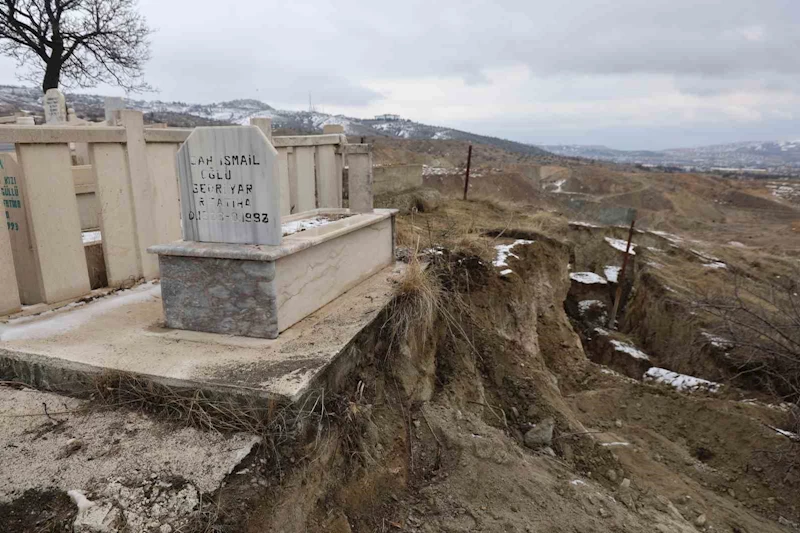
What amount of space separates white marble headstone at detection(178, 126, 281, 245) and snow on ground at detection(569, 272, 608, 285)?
1099cm

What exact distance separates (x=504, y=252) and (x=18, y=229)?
5.88 metres

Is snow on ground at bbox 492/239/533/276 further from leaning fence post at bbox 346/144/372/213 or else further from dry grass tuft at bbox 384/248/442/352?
dry grass tuft at bbox 384/248/442/352

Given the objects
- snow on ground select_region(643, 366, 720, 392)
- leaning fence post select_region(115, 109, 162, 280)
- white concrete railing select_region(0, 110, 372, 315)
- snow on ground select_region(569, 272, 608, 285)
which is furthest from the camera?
snow on ground select_region(569, 272, 608, 285)

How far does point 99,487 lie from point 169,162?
3.66 m

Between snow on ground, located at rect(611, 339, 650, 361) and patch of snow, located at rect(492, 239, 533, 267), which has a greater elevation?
patch of snow, located at rect(492, 239, 533, 267)

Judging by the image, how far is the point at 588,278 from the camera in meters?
13.3

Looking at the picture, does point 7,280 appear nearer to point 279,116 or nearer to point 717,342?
point 717,342

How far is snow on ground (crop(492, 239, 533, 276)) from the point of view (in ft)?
23.5

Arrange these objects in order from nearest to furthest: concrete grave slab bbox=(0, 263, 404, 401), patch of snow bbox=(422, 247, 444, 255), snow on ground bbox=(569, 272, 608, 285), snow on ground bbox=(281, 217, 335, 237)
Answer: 1. concrete grave slab bbox=(0, 263, 404, 401)
2. snow on ground bbox=(281, 217, 335, 237)
3. patch of snow bbox=(422, 247, 444, 255)
4. snow on ground bbox=(569, 272, 608, 285)

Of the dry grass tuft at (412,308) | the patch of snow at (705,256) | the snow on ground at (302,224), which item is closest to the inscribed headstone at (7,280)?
the snow on ground at (302,224)

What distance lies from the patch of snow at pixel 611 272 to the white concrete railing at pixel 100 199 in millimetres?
10065

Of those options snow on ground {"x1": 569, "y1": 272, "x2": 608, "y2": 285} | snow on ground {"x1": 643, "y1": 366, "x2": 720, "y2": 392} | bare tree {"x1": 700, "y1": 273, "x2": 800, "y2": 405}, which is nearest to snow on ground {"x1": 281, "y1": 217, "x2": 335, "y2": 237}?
bare tree {"x1": 700, "y1": 273, "x2": 800, "y2": 405}

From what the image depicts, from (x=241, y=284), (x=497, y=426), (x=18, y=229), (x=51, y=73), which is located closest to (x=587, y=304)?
(x=497, y=426)

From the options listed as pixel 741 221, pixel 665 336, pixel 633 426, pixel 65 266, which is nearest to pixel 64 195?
pixel 65 266
